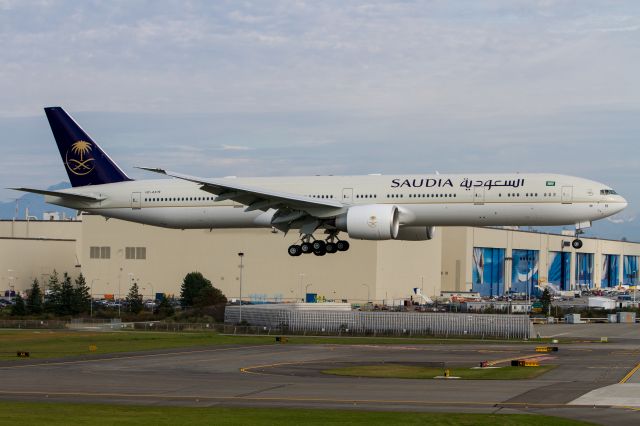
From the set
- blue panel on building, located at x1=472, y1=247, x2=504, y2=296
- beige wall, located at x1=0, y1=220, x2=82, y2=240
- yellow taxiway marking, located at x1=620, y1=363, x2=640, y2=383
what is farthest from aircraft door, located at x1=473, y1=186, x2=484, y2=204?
beige wall, located at x1=0, y1=220, x2=82, y2=240

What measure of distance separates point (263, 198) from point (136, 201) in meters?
11.9

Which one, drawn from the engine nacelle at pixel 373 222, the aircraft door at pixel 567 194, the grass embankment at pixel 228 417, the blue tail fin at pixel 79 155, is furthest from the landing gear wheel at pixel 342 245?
the grass embankment at pixel 228 417

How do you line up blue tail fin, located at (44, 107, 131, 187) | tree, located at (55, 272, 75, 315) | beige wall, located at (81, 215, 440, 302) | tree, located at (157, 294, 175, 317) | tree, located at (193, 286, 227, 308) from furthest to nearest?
1. beige wall, located at (81, 215, 440, 302)
2. tree, located at (193, 286, 227, 308)
3. tree, located at (55, 272, 75, 315)
4. tree, located at (157, 294, 175, 317)
5. blue tail fin, located at (44, 107, 131, 187)

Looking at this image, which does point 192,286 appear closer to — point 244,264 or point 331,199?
point 244,264

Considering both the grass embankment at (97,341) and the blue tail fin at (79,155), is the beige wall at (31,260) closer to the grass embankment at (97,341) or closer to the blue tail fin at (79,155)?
the grass embankment at (97,341)

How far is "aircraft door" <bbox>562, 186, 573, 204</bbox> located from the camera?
60.3 m

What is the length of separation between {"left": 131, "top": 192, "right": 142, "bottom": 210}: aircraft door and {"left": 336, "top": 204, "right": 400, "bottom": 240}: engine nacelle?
55.0 feet

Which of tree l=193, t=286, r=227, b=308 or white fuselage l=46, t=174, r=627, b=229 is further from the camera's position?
tree l=193, t=286, r=227, b=308

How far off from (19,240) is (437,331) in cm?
11132

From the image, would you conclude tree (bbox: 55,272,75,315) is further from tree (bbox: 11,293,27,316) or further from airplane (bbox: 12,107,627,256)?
airplane (bbox: 12,107,627,256)

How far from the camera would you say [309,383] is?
44812 millimetres

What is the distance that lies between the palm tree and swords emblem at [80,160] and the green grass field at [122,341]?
12974 millimetres

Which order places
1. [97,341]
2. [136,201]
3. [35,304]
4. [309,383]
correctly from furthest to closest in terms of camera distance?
[35,304] < [97,341] < [136,201] < [309,383]

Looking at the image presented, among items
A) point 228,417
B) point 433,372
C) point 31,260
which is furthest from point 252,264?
point 228,417
